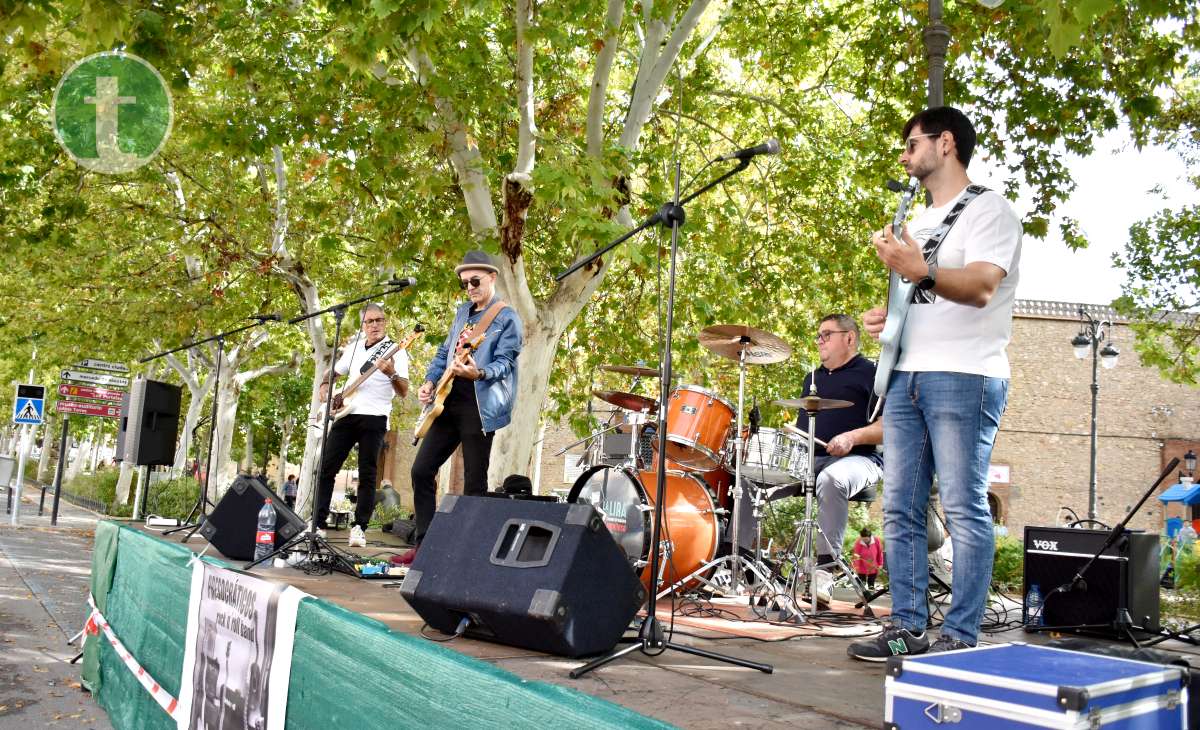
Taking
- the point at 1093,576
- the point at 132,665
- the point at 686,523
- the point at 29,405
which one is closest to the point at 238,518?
the point at 132,665

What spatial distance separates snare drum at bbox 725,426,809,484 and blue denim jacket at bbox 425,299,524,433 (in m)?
1.63

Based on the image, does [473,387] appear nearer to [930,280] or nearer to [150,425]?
[930,280]

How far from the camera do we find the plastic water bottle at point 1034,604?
5.90m

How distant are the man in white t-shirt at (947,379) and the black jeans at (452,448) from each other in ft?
9.30

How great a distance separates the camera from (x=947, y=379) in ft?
12.2

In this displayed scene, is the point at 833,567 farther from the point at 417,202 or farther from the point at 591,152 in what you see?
the point at 417,202

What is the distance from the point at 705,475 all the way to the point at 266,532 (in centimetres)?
306

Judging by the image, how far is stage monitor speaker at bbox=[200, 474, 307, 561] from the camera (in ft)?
20.5

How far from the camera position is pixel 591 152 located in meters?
10.2

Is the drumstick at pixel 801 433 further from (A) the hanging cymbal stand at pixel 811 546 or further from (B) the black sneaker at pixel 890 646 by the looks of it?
(B) the black sneaker at pixel 890 646

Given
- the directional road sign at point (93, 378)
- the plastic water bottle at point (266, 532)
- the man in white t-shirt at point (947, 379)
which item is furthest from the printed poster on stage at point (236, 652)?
the directional road sign at point (93, 378)

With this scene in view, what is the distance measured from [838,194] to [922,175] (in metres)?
10.4

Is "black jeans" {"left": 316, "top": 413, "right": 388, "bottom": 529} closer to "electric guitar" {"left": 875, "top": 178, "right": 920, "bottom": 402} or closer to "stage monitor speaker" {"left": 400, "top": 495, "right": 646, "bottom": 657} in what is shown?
"stage monitor speaker" {"left": 400, "top": 495, "right": 646, "bottom": 657}

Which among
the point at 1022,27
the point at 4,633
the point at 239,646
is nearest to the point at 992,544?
the point at 239,646
